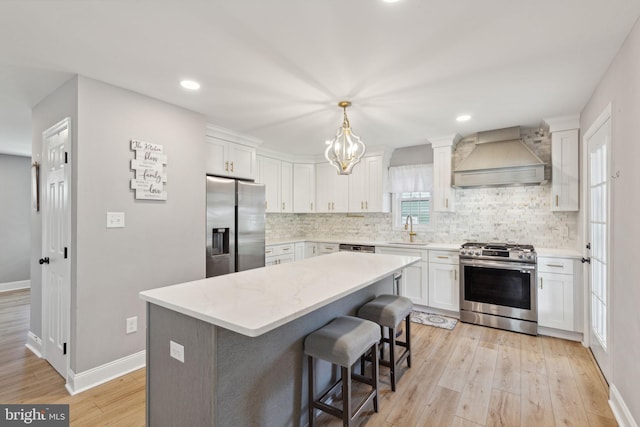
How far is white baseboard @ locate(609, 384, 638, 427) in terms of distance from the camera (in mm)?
1809

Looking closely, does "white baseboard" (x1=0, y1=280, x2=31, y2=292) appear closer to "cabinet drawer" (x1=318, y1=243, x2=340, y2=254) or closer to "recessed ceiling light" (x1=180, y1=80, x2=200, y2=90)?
"cabinet drawer" (x1=318, y1=243, x2=340, y2=254)

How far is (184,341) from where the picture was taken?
4.99ft

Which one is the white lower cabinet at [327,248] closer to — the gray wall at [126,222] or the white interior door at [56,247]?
the gray wall at [126,222]

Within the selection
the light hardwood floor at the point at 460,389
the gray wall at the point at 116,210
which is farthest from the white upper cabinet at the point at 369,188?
the gray wall at the point at 116,210

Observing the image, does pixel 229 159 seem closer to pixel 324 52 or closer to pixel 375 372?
pixel 324 52

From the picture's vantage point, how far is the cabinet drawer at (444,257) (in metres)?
3.90

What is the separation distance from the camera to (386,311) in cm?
235

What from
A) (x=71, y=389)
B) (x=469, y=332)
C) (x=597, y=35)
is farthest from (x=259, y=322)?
(x=469, y=332)

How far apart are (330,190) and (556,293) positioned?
345 centimetres

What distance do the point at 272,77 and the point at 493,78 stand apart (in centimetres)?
181


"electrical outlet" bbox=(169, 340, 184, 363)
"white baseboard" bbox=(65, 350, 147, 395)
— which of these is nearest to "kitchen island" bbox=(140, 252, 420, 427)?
"electrical outlet" bbox=(169, 340, 184, 363)

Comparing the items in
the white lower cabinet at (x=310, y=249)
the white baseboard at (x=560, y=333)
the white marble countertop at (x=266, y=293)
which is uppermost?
the white marble countertop at (x=266, y=293)

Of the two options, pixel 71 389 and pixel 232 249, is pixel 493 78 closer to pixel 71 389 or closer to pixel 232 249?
pixel 232 249

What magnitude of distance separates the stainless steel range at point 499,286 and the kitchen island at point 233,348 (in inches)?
88.8
